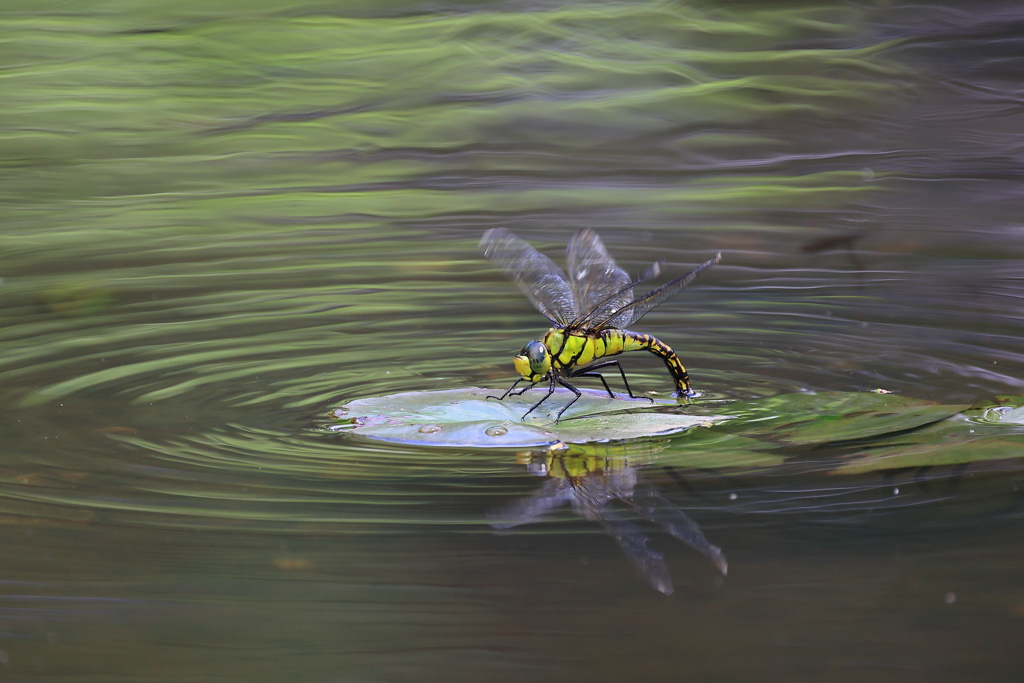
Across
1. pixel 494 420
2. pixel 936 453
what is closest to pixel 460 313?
pixel 494 420

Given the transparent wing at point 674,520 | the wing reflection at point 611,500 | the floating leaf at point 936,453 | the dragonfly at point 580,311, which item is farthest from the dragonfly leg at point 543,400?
the floating leaf at point 936,453

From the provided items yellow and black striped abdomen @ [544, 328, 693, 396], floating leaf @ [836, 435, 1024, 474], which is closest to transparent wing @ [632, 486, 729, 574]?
floating leaf @ [836, 435, 1024, 474]

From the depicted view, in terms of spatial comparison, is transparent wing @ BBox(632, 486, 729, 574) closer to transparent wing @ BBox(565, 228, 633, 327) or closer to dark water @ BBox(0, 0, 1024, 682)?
dark water @ BBox(0, 0, 1024, 682)

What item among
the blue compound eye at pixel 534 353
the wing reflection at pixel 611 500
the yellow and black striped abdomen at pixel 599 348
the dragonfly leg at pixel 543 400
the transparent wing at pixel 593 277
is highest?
the transparent wing at pixel 593 277

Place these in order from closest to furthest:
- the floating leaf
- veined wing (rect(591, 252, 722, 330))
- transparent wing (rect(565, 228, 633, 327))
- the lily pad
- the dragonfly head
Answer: the floating leaf < the lily pad < the dragonfly head < veined wing (rect(591, 252, 722, 330)) < transparent wing (rect(565, 228, 633, 327))

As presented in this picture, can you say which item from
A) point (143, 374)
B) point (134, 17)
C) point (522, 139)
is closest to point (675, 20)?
point (522, 139)

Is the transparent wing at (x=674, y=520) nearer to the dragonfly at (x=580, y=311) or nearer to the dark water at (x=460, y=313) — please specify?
the dark water at (x=460, y=313)

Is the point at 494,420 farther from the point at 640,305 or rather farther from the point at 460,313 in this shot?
the point at 460,313
